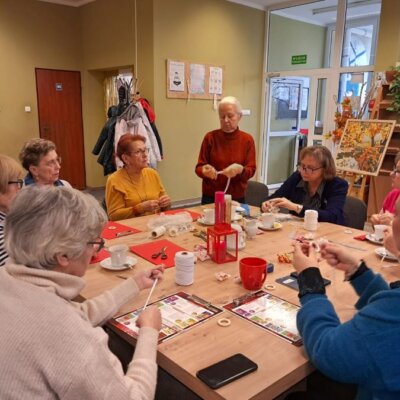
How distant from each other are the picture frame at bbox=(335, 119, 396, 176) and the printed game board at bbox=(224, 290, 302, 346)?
3.59m

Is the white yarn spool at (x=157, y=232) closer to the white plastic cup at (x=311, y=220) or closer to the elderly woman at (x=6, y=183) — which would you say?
the elderly woman at (x=6, y=183)

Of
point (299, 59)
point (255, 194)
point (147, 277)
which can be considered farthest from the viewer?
point (299, 59)

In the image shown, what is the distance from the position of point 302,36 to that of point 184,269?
5.83 m

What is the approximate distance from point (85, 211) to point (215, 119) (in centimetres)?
525

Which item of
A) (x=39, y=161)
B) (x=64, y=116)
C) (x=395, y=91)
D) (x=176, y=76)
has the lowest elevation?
(x=39, y=161)

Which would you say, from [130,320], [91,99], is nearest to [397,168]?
[130,320]

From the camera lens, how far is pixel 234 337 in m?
1.17

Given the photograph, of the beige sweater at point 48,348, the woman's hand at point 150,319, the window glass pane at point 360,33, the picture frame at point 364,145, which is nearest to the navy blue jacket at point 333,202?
the woman's hand at point 150,319

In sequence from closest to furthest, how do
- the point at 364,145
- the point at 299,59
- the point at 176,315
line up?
the point at 176,315
the point at 364,145
the point at 299,59

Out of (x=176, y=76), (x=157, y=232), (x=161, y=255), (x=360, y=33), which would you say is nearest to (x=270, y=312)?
(x=161, y=255)

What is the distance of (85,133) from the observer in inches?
265

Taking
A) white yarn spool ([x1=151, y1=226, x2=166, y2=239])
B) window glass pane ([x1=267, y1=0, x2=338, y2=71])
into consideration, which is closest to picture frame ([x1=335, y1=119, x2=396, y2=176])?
window glass pane ([x1=267, y1=0, x2=338, y2=71])

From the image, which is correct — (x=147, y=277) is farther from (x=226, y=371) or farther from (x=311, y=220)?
(x=311, y=220)

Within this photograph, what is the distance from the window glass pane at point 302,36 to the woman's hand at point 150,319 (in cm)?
557
